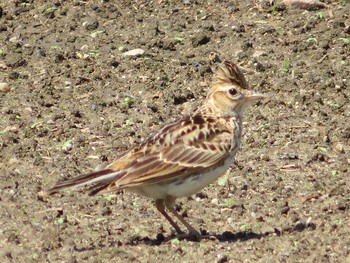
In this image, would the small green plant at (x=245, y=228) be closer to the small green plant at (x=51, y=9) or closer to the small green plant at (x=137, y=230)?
the small green plant at (x=137, y=230)

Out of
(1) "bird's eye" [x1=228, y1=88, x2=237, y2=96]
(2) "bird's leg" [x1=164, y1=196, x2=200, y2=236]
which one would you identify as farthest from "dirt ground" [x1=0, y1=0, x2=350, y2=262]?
(1) "bird's eye" [x1=228, y1=88, x2=237, y2=96]

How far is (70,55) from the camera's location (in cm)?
1277

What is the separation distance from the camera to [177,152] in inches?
349

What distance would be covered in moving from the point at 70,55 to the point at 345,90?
3691 millimetres

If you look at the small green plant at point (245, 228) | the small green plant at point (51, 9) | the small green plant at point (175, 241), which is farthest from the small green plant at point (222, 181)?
the small green plant at point (51, 9)

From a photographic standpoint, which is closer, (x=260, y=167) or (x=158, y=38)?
(x=260, y=167)

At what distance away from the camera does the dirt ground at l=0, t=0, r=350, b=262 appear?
8.84 meters

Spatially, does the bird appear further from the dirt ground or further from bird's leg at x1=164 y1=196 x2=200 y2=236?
the dirt ground

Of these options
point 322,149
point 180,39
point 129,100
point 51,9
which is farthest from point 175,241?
point 51,9

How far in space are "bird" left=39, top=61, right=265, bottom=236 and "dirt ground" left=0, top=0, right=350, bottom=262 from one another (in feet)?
1.71

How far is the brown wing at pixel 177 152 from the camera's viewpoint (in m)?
8.57

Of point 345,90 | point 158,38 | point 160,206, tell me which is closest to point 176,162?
point 160,206

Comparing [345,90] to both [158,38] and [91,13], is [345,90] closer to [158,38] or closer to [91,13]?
[158,38]

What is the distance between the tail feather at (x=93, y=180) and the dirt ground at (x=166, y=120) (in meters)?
0.63
